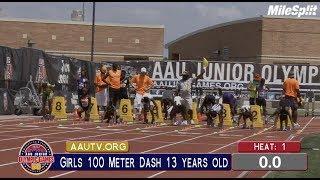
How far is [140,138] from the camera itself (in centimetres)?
1622

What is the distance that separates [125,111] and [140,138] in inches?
265

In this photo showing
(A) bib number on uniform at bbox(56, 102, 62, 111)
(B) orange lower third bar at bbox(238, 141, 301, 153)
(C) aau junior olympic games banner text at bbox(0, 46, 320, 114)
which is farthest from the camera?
(C) aau junior olympic games banner text at bbox(0, 46, 320, 114)

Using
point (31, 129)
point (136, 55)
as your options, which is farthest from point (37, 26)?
point (31, 129)

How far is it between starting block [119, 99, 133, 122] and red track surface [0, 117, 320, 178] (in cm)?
166

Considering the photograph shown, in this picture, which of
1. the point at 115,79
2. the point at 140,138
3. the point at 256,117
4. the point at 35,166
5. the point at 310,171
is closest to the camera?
the point at 35,166

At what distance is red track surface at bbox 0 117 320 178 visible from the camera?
392 inches

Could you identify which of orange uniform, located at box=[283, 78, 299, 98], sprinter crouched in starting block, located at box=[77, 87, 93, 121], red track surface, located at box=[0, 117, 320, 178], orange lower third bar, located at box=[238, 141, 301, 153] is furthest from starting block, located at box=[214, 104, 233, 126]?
orange lower third bar, located at box=[238, 141, 301, 153]

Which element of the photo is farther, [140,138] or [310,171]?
[140,138]

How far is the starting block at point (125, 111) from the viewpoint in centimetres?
2270

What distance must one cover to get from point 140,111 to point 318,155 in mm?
10703

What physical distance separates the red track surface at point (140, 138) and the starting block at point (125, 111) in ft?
5.45

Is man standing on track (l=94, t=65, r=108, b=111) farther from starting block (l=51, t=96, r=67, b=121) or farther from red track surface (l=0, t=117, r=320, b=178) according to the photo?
red track surface (l=0, t=117, r=320, b=178)
